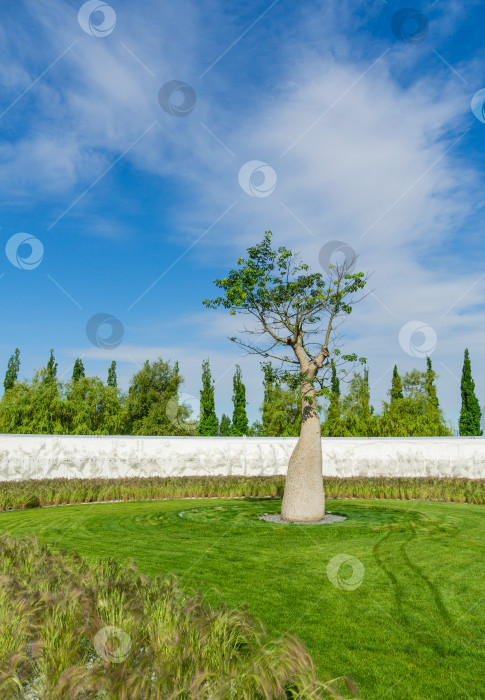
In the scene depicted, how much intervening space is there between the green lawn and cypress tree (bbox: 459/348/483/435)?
3155 centimetres

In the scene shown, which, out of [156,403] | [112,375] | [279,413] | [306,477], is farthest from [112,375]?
[306,477]

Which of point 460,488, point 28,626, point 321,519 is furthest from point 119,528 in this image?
point 460,488

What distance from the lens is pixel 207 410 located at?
45438 mm

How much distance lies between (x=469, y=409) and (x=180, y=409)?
25.2 metres

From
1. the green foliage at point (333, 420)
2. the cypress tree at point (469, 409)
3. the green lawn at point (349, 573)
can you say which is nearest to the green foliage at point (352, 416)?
the green foliage at point (333, 420)

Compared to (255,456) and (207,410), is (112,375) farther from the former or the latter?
(255,456)

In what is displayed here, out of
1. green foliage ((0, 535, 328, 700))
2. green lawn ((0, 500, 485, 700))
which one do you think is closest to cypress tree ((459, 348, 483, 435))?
green lawn ((0, 500, 485, 700))

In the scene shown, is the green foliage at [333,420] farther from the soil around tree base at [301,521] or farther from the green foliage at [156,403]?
the soil around tree base at [301,521]

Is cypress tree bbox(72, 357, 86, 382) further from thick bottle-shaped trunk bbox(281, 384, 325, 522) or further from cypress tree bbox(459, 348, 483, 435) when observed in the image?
thick bottle-shaped trunk bbox(281, 384, 325, 522)

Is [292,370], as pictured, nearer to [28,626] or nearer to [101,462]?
[28,626]

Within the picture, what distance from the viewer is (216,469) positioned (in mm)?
22578

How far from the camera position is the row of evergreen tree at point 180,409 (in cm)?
3519

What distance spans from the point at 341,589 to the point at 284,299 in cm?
775

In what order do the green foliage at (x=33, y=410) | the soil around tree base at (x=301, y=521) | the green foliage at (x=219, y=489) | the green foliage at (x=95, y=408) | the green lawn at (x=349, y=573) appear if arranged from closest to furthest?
1. the green lawn at (x=349, y=573)
2. the soil around tree base at (x=301, y=521)
3. the green foliage at (x=219, y=489)
4. the green foliage at (x=33, y=410)
5. the green foliage at (x=95, y=408)
